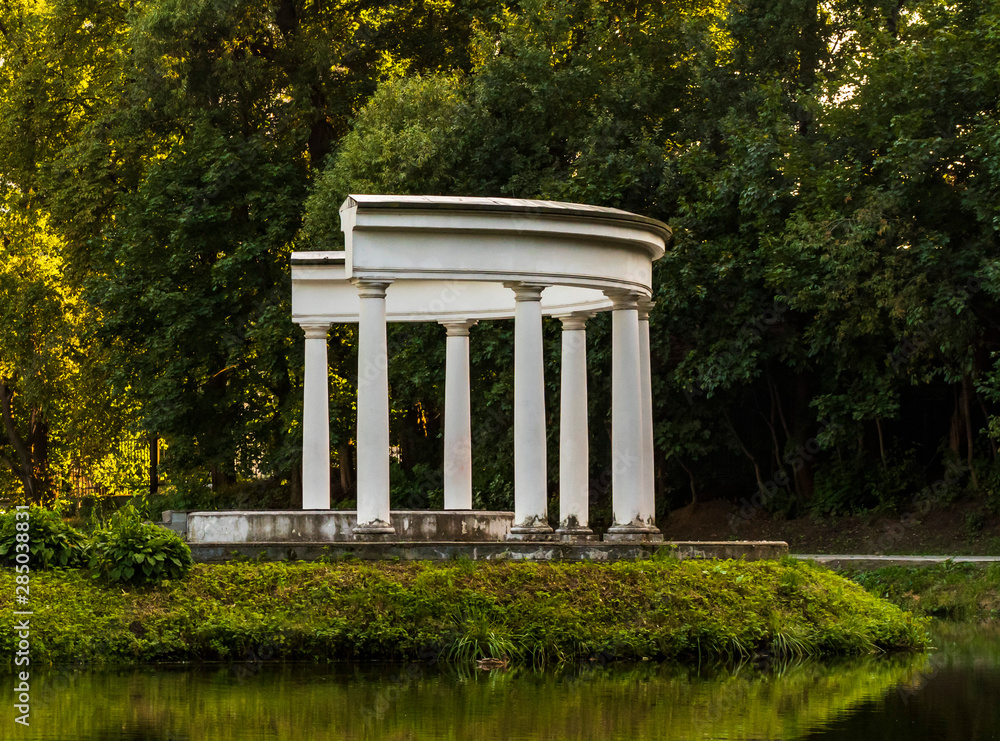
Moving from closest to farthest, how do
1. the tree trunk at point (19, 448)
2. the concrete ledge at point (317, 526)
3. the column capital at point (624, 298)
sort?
the column capital at point (624, 298) < the concrete ledge at point (317, 526) < the tree trunk at point (19, 448)

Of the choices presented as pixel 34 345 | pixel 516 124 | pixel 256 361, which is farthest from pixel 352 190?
pixel 34 345

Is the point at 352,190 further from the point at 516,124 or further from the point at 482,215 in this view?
the point at 482,215

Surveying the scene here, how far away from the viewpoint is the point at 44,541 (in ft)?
81.2

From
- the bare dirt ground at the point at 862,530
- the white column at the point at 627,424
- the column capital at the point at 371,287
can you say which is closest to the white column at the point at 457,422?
the white column at the point at 627,424

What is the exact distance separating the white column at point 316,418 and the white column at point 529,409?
26.1 feet

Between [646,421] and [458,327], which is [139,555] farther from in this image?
[458,327]

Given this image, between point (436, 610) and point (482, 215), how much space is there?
7.60m

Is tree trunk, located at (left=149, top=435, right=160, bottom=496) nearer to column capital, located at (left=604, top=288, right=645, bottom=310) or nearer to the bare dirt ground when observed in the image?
the bare dirt ground

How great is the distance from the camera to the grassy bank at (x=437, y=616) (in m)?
22.3

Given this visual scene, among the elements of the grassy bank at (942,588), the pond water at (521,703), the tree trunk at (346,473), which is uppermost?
the tree trunk at (346,473)

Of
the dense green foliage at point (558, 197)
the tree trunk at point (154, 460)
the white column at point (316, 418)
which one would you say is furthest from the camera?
the tree trunk at point (154, 460)

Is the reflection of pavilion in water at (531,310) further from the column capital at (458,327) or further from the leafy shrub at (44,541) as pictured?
the leafy shrub at (44,541)

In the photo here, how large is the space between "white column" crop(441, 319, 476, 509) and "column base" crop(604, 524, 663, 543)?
247 inches

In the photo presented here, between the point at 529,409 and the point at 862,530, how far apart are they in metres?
19.0
